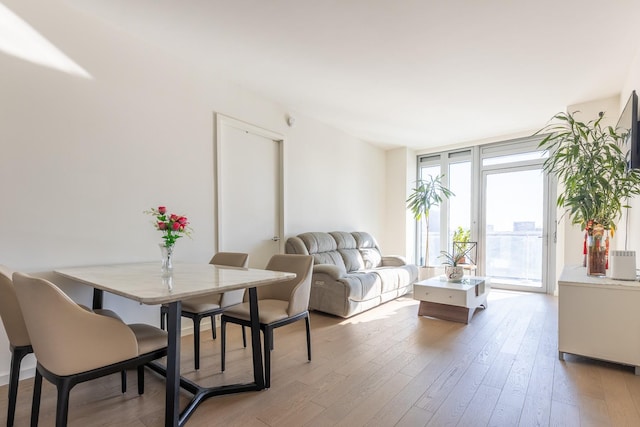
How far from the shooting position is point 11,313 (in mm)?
1659

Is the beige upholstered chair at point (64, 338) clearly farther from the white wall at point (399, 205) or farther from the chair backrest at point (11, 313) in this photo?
the white wall at point (399, 205)

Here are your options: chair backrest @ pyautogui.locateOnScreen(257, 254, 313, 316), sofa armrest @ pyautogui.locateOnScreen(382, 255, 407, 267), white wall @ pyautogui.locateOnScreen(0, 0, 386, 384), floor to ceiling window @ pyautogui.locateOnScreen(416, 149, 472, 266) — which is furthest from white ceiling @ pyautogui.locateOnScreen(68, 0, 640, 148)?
sofa armrest @ pyautogui.locateOnScreen(382, 255, 407, 267)

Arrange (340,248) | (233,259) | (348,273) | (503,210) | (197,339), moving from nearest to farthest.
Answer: (197,339) → (233,259) → (348,273) → (340,248) → (503,210)

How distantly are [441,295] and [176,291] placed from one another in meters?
3.06

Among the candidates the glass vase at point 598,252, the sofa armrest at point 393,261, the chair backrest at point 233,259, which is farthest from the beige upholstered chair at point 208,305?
the sofa armrest at point 393,261

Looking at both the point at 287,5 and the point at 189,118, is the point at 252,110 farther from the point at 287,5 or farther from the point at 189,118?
the point at 287,5

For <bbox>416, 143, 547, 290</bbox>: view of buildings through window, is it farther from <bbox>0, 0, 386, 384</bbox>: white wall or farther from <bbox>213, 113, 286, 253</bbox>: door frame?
<bbox>0, 0, 386, 384</bbox>: white wall

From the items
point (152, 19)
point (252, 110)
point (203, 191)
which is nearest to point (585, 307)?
point (203, 191)

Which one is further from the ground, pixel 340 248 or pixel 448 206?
pixel 448 206

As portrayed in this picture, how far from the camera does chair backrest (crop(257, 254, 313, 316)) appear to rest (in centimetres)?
233

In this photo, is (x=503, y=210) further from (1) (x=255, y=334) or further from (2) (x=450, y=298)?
(1) (x=255, y=334)

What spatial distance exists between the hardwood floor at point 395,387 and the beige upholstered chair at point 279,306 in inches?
10.5

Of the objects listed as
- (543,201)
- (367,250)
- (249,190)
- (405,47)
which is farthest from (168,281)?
(543,201)

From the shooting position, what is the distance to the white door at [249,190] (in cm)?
362
